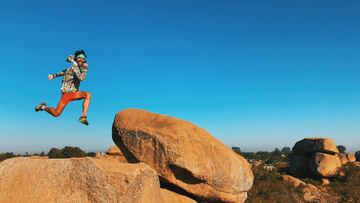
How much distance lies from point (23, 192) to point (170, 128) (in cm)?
437

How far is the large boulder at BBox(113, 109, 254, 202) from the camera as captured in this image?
10891mm

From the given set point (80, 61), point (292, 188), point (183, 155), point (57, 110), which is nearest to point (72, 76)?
point (80, 61)

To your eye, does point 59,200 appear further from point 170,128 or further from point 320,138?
point 320,138

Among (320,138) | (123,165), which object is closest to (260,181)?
(320,138)

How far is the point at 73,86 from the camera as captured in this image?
9.98 m

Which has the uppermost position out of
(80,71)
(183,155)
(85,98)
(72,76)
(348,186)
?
(80,71)

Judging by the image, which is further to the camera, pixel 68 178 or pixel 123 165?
pixel 123 165

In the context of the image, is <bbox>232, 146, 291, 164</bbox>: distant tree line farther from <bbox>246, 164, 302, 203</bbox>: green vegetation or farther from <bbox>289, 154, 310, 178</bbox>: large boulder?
<bbox>246, 164, 302, 203</bbox>: green vegetation

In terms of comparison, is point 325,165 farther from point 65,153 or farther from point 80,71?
point 80,71

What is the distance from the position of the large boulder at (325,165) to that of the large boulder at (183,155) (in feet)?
84.8

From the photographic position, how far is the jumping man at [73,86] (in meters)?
9.74

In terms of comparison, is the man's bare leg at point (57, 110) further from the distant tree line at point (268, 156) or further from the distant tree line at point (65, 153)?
the distant tree line at point (268, 156)

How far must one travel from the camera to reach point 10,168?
8828mm

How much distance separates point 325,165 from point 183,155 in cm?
2866
